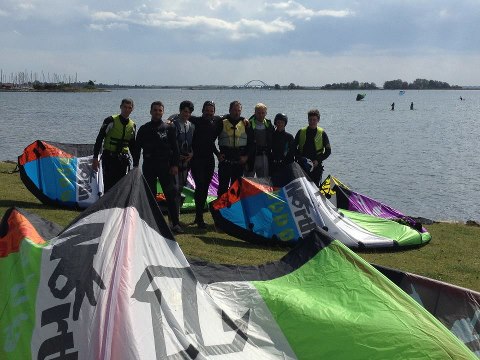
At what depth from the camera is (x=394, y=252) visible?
8570mm

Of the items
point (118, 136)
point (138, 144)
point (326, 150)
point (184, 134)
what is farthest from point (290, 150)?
point (118, 136)

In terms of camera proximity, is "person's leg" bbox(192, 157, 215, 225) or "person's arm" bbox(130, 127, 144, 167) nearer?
"person's arm" bbox(130, 127, 144, 167)

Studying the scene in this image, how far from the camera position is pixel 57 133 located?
37.1 m

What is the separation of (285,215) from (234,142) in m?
1.53

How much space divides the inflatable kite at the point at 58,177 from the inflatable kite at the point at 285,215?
117 inches

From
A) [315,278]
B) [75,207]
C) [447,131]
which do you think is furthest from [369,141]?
[315,278]

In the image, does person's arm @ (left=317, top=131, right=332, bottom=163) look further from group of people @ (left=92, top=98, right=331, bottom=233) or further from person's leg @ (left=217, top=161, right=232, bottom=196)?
person's leg @ (left=217, top=161, right=232, bottom=196)

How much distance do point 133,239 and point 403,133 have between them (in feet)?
142

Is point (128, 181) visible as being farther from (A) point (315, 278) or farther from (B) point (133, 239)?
(A) point (315, 278)

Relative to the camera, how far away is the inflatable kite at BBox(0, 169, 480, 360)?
3.74 meters

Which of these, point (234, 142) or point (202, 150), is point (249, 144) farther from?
point (202, 150)

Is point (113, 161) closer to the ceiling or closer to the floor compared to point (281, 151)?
closer to the floor

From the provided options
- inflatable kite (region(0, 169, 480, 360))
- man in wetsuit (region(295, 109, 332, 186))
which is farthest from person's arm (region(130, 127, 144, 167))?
inflatable kite (region(0, 169, 480, 360))

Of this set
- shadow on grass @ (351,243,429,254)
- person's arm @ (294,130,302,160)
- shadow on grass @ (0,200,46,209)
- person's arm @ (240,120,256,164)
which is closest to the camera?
shadow on grass @ (351,243,429,254)
